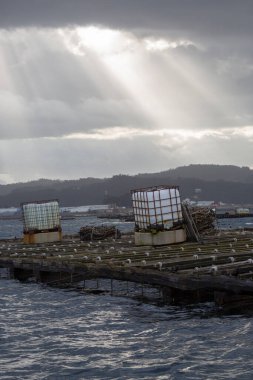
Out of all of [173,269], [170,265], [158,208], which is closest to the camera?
[173,269]

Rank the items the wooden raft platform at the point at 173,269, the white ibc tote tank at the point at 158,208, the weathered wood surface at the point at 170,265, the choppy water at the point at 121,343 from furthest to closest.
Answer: the white ibc tote tank at the point at 158,208 < the wooden raft platform at the point at 173,269 < the weathered wood surface at the point at 170,265 < the choppy water at the point at 121,343

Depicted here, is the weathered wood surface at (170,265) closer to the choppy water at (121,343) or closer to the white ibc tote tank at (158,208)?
the choppy water at (121,343)

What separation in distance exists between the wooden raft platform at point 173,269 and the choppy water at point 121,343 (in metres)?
1.30

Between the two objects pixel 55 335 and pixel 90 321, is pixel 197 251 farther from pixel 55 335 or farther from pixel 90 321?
pixel 55 335

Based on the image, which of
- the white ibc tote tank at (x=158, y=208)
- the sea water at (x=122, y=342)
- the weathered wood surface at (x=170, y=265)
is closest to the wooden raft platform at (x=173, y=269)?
the weathered wood surface at (x=170, y=265)

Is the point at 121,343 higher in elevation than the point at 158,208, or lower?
lower

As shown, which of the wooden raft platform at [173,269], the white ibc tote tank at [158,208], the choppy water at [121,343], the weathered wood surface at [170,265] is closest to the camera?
the choppy water at [121,343]

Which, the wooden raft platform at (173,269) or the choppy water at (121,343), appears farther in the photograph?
the wooden raft platform at (173,269)

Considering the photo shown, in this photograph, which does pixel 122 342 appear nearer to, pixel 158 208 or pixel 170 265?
pixel 170 265

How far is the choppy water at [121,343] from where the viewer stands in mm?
18672

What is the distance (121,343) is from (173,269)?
8.04 meters

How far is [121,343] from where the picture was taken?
72.1 feet

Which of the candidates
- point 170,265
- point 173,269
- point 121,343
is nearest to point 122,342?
point 121,343

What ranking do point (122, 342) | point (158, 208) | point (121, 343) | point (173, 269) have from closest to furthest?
point (121, 343) < point (122, 342) < point (173, 269) < point (158, 208)
